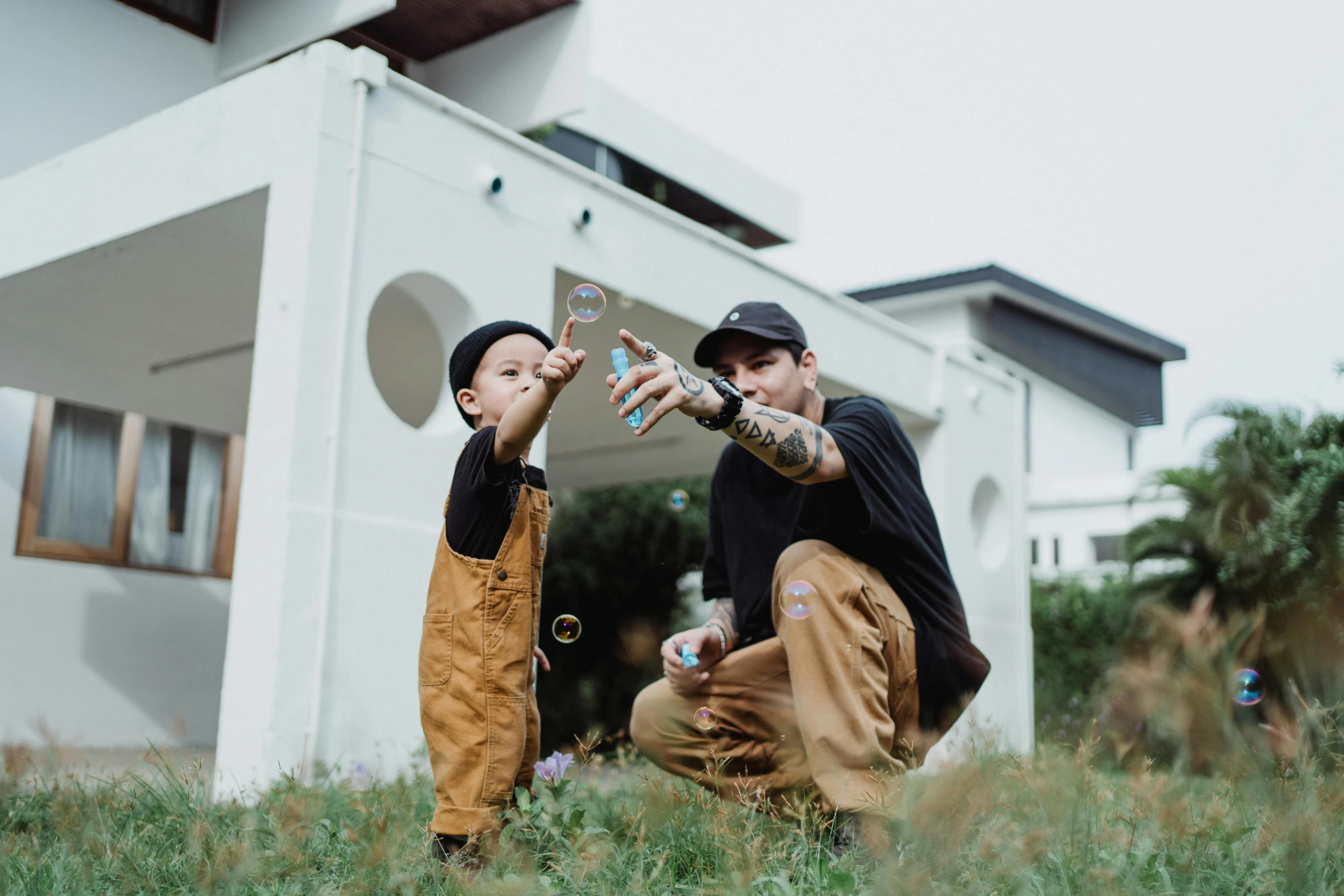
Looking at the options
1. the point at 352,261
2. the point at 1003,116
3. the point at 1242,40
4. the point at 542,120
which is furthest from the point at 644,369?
the point at 542,120

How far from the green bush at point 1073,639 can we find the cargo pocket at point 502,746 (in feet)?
39.9

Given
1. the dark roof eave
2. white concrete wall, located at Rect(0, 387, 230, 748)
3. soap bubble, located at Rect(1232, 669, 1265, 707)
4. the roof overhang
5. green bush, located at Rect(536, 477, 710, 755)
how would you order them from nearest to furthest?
1. soap bubble, located at Rect(1232, 669, 1265, 707)
2. white concrete wall, located at Rect(0, 387, 230, 748)
3. the roof overhang
4. green bush, located at Rect(536, 477, 710, 755)
5. the dark roof eave

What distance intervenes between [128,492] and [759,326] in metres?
8.12

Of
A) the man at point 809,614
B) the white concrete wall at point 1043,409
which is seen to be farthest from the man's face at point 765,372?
the white concrete wall at point 1043,409

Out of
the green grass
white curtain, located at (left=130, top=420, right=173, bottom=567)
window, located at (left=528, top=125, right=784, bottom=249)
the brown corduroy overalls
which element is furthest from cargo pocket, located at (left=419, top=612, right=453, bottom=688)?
window, located at (left=528, top=125, right=784, bottom=249)

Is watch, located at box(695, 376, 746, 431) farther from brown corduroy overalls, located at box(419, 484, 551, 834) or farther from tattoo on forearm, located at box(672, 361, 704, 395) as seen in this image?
brown corduroy overalls, located at box(419, 484, 551, 834)

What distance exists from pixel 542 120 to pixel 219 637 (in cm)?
576

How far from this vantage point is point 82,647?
359 inches

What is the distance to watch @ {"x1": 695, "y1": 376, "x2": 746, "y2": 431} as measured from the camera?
2643mm

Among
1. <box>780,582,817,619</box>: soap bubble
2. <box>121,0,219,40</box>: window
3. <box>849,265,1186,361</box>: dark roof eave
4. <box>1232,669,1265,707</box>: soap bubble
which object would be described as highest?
<box>849,265,1186,361</box>: dark roof eave

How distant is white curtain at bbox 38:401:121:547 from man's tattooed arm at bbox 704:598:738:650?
747 centimetres

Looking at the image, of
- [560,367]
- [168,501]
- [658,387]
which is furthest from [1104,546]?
[560,367]

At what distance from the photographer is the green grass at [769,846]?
2.00 metres

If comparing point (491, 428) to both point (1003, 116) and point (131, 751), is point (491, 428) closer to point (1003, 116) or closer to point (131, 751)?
point (1003, 116)
